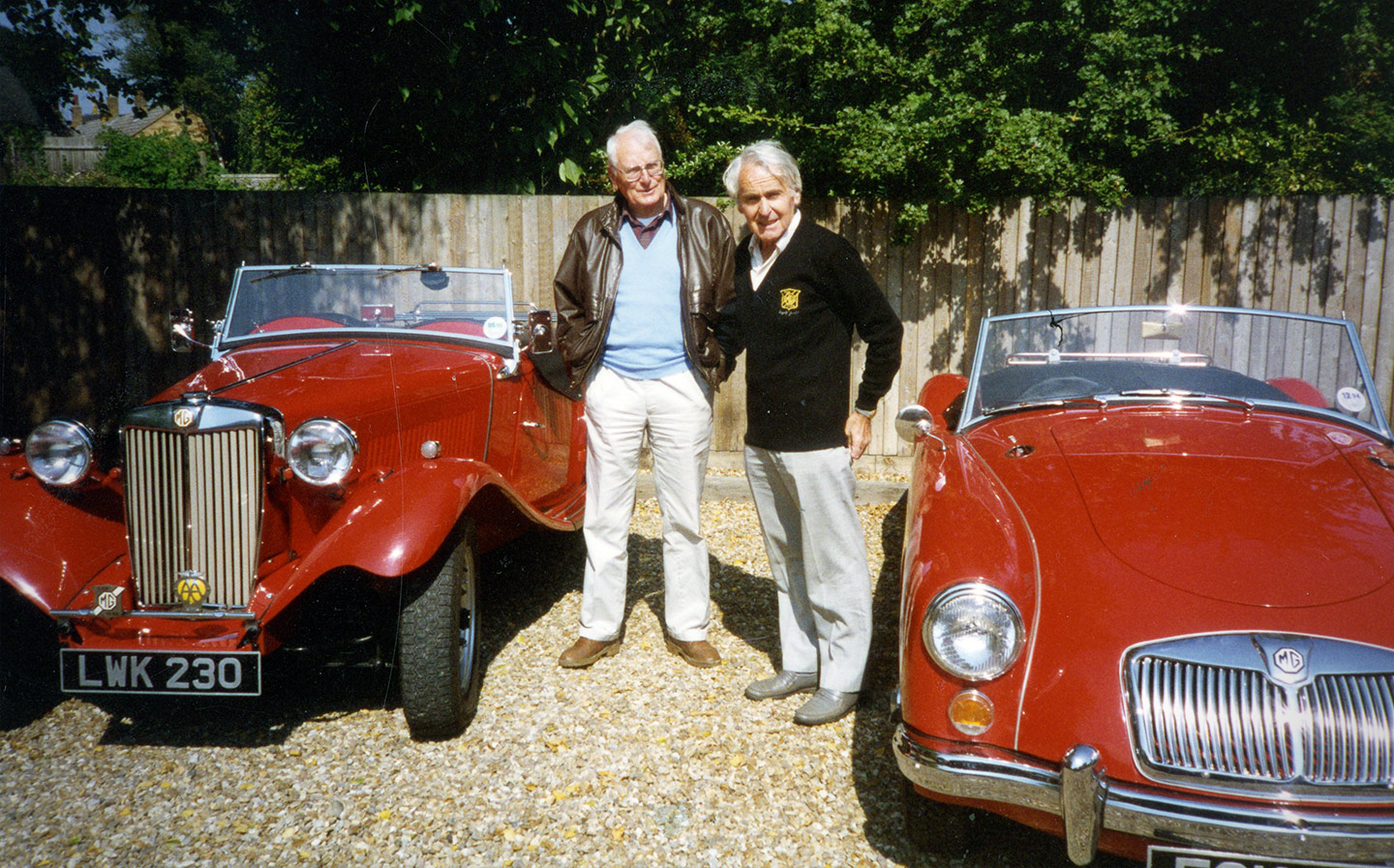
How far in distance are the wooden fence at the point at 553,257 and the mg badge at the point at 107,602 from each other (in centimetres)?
432

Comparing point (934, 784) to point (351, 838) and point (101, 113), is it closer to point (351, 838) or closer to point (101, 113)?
point (351, 838)

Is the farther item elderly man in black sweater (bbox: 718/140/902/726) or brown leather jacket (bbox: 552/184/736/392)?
brown leather jacket (bbox: 552/184/736/392)

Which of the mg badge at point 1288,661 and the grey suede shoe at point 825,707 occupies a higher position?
the mg badge at point 1288,661

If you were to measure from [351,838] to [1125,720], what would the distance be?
2.12m

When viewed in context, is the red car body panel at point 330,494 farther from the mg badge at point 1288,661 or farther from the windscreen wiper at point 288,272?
the mg badge at point 1288,661

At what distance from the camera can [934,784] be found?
2.13 m

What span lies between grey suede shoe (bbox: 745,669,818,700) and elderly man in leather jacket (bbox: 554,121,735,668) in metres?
0.31

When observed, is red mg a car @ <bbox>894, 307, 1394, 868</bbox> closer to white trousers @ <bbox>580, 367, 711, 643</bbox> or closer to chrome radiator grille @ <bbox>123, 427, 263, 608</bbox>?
white trousers @ <bbox>580, 367, 711, 643</bbox>

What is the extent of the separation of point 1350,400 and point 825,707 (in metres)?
2.24

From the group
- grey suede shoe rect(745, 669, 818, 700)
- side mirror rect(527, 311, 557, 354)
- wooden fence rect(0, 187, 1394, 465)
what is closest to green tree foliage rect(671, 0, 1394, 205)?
wooden fence rect(0, 187, 1394, 465)

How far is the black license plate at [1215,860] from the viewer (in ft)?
6.04

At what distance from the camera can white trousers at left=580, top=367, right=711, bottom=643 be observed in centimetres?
354

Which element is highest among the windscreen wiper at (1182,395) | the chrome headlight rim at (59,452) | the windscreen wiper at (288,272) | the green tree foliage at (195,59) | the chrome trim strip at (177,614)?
the green tree foliage at (195,59)

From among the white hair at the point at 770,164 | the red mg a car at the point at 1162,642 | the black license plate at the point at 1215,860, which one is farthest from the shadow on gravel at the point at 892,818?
the white hair at the point at 770,164
